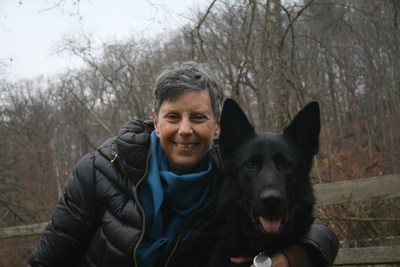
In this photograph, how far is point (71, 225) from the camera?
219 centimetres

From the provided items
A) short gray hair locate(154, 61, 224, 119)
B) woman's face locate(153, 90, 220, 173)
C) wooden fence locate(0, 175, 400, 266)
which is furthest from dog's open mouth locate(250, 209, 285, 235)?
wooden fence locate(0, 175, 400, 266)

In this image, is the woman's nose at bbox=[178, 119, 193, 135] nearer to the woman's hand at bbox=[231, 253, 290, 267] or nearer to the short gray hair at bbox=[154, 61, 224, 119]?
the short gray hair at bbox=[154, 61, 224, 119]

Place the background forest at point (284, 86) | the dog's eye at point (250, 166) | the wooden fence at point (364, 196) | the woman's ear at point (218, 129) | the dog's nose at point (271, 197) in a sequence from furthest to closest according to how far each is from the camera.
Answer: the background forest at point (284, 86)
the wooden fence at point (364, 196)
the woman's ear at point (218, 129)
the dog's eye at point (250, 166)
the dog's nose at point (271, 197)

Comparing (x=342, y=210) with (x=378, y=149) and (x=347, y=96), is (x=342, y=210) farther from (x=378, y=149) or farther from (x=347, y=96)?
(x=347, y=96)

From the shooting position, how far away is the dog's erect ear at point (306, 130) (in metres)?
2.23

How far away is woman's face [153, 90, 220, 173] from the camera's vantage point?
2.13 meters

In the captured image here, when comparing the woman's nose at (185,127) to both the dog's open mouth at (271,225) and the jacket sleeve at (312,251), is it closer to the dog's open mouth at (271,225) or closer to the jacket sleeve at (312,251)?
the dog's open mouth at (271,225)

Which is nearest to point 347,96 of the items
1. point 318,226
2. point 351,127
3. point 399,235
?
point 351,127

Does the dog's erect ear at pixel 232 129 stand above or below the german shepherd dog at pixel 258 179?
above

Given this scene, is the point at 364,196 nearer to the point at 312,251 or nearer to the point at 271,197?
the point at 312,251

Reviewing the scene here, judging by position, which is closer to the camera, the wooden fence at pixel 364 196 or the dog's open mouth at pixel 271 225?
the dog's open mouth at pixel 271 225

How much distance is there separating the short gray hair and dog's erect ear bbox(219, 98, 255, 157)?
0.25ft

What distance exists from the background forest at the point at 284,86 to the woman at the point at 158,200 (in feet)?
8.02

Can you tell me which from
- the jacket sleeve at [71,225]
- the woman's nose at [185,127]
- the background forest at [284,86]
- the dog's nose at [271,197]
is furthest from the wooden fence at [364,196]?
the jacket sleeve at [71,225]
